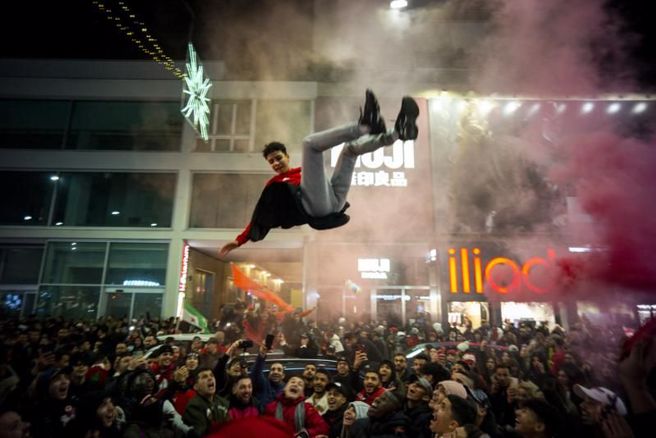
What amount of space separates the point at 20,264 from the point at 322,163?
52.2 ft

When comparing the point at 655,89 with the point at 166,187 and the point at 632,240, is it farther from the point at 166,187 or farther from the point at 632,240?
the point at 166,187

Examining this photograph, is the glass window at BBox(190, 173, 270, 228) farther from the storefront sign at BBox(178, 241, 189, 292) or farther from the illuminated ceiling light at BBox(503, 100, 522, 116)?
the illuminated ceiling light at BBox(503, 100, 522, 116)

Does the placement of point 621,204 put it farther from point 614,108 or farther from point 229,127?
point 229,127

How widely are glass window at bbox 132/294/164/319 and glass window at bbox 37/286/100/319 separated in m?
1.34

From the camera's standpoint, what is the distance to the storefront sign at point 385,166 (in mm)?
13586

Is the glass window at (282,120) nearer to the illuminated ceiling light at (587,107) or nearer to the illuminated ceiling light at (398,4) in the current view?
the illuminated ceiling light at (398,4)

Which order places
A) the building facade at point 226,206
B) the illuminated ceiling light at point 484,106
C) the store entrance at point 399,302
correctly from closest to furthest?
the illuminated ceiling light at point 484,106, the building facade at point 226,206, the store entrance at point 399,302

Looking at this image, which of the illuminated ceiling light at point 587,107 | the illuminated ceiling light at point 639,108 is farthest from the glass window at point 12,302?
the illuminated ceiling light at point 639,108

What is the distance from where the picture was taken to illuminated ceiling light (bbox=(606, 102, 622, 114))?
21.6ft

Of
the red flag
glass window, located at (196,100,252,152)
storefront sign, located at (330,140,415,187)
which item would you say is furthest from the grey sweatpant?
glass window, located at (196,100,252,152)

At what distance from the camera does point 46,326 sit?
8812 mm

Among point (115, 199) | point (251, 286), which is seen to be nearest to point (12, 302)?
point (115, 199)

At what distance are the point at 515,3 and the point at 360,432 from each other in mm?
5873

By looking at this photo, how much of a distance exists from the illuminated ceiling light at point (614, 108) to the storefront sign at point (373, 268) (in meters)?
8.59
